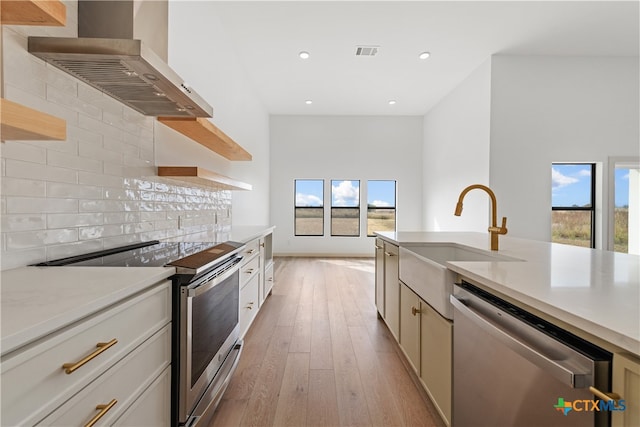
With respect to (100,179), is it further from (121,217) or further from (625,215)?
(625,215)

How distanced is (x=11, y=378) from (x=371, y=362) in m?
2.14

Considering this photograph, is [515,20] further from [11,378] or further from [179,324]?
[11,378]

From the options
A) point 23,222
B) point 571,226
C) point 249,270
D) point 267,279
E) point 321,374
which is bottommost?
point 321,374

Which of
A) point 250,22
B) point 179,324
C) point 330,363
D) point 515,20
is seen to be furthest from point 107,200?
point 515,20

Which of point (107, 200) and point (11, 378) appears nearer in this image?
point (11, 378)

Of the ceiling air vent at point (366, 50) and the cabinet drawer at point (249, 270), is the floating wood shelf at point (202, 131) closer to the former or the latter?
the cabinet drawer at point (249, 270)

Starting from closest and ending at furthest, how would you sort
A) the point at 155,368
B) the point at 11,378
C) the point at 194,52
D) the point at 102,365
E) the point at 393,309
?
the point at 11,378, the point at 102,365, the point at 155,368, the point at 393,309, the point at 194,52

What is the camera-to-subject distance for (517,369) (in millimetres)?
939

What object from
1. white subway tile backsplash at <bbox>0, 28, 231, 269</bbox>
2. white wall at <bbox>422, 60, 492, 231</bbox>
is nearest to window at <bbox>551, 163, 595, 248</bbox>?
white wall at <bbox>422, 60, 492, 231</bbox>

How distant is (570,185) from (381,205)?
374cm

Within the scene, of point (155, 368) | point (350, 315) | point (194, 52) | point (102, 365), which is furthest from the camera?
point (350, 315)

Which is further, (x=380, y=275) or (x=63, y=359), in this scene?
(x=380, y=275)

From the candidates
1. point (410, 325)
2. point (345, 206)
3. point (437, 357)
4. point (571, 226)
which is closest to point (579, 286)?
point (437, 357)

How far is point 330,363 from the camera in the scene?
89.5 inches
